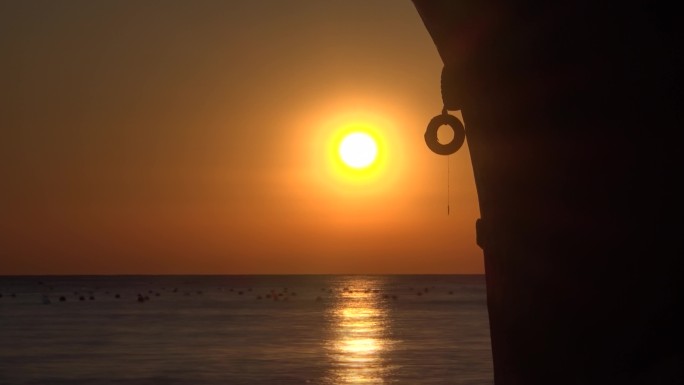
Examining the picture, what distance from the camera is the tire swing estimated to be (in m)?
6.83

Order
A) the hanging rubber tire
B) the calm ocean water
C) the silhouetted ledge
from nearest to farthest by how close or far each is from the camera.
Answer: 1. the silhouetted ledge
2. the hanging rubber tire
3. the calm ocean water

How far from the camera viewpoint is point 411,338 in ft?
163

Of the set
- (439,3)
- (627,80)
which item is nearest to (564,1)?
(627,80)

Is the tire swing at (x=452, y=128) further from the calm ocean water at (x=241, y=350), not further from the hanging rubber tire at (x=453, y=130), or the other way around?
the calm ocean water at (x=241, y=350)

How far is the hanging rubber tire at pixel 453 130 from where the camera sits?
22.4 feet

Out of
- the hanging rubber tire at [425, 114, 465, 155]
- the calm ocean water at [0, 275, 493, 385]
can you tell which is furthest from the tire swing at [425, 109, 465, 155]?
the calm ocean water at [0, 275, 493, 385]

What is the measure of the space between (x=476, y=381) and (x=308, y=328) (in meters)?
28.9

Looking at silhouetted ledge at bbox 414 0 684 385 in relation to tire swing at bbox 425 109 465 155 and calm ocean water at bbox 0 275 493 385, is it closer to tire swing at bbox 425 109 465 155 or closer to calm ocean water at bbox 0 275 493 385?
tire swing at bbox 425 109 465 155

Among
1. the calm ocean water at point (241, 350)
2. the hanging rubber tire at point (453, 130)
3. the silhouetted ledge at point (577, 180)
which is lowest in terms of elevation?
the silhouetted ledge at point (577, 180)

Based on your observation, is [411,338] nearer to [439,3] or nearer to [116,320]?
[116,320]

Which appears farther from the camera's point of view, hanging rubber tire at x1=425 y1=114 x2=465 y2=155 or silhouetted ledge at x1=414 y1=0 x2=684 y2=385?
hanging rubber tire at x1=425 y1=114 x2=465 y2=155

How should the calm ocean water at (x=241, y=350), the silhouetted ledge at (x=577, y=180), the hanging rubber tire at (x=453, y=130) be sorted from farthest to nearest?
the calm ocean water at (x=241, y=350)
the hanging rubber tire at (x=453, y=130)
the silhouetted ledge at (x=577, y=180)

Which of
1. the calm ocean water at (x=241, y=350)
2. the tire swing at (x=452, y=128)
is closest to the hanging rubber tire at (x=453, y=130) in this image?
the tire swing at (x=452, y=128)

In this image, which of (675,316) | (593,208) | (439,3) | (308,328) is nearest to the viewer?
(675,316)
